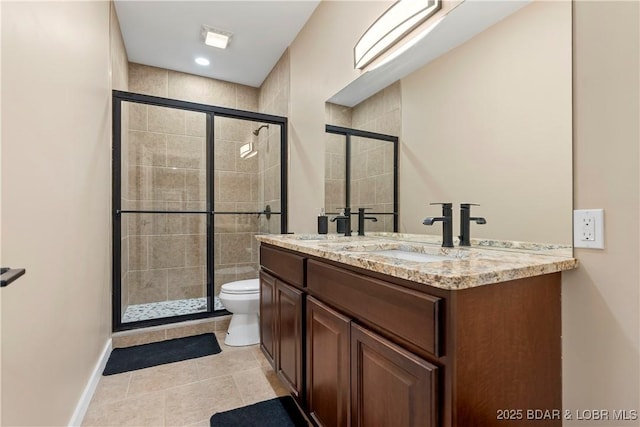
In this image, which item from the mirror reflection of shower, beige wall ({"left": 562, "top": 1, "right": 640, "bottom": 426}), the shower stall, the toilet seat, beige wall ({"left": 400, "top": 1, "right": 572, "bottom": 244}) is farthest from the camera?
the mirror reflection of shower

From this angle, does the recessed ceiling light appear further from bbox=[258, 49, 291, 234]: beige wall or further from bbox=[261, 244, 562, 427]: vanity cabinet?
bbox=[261, 244, 562, 427]: vanity cabinet

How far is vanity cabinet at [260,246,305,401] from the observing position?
60.3 inches

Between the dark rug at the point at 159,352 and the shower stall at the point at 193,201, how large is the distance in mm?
271

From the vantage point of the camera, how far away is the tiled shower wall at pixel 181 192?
321cm

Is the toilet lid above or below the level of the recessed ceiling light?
below

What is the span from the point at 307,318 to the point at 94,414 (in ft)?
4.20

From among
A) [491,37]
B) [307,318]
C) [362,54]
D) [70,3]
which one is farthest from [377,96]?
[70,3]

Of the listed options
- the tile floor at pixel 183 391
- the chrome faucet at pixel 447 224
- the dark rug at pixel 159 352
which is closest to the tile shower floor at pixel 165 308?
the dark rug at pixel 159 352

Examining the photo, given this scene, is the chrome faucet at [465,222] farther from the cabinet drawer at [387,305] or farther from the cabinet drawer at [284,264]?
the cabinet drawer at [284,264]

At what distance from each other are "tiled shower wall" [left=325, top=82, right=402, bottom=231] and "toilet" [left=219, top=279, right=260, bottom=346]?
98 centimetres

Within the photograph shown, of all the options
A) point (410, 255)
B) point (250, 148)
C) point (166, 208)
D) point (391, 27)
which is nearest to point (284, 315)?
point (410, 255)

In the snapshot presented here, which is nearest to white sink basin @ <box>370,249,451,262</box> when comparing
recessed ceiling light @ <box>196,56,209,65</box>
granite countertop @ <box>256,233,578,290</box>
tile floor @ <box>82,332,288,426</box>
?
granite countertop @ <box>256,233,578,290</box>

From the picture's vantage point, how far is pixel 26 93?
3.32 ft

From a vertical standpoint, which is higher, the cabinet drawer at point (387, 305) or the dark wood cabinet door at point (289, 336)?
the cabinet drawer at point (387, 305)
